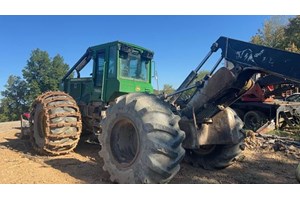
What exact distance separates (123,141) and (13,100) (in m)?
47.0

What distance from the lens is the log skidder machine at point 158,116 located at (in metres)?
4.18

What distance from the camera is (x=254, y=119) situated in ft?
47.0

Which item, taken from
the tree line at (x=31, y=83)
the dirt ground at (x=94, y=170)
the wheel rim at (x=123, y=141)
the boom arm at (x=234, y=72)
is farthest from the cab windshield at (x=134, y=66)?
the tree line at (x=31, y=83)

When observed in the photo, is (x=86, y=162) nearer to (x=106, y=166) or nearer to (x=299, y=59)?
(x=106, y=166)

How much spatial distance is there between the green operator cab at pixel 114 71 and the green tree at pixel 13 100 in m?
39.8

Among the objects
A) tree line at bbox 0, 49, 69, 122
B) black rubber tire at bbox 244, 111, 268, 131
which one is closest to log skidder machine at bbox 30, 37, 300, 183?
black rubber tire at bbox 244, 111, 268, 131

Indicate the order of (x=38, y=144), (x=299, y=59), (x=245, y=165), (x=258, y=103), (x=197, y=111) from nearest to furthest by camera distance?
(x=299, y=59) → (x=197, y=111) → (x=245, y=165) → (x=38, y=144) → (x=258, y=103)

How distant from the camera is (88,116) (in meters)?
8.36

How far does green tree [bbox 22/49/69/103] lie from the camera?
43.4 m

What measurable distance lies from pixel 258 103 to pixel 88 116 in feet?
29.2

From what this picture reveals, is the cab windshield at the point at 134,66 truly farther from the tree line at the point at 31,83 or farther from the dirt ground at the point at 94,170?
the tree line at the point at 31,83

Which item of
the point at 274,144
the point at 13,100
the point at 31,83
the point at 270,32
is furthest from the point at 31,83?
the point at 274,144

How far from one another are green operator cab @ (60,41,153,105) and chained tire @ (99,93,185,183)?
2718 mm

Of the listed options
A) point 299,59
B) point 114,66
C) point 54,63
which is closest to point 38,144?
point 114,66
